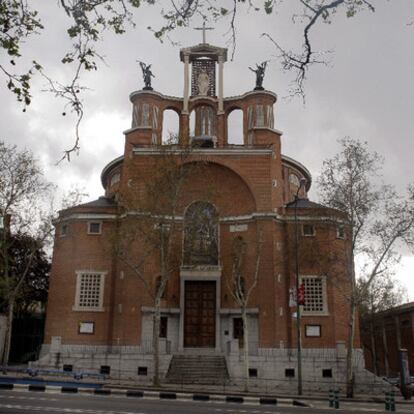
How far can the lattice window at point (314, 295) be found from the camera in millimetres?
31289

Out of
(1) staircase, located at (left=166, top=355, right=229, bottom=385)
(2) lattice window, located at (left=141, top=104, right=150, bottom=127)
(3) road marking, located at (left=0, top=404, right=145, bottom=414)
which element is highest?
(2) lattice window, located at (left=141, top=104, right=150, bottom=127)

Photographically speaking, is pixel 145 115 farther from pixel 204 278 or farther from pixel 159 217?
pixel 204 278

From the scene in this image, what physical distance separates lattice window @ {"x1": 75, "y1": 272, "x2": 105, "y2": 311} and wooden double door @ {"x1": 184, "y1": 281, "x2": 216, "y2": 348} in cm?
565

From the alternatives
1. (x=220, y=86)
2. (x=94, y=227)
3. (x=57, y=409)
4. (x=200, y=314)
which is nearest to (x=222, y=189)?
(x=200, y=314)

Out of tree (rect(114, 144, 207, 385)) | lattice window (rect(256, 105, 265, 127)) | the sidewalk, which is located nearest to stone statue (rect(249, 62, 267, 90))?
lattice window (rect(256, 105, 265, 127))

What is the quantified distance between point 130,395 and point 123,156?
2218 cm

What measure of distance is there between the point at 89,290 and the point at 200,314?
7.51 metres

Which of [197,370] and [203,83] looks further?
[203,83]

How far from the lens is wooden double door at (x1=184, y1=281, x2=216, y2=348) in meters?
31.9

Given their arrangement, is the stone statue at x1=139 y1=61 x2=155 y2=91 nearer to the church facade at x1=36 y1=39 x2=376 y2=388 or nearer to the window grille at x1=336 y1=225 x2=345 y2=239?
the church facade at x1=36 y1=39 x2=376 y2=388

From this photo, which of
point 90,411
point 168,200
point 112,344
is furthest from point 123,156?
point 90,411

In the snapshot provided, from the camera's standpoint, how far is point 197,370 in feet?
92.5

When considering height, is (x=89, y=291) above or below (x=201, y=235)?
below

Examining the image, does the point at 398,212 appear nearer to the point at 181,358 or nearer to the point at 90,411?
the point at 181,358
